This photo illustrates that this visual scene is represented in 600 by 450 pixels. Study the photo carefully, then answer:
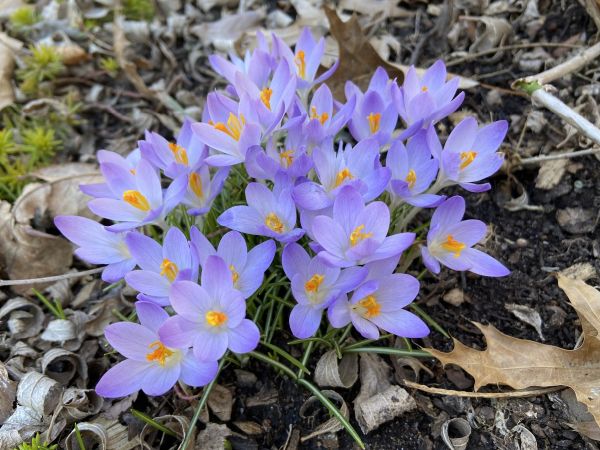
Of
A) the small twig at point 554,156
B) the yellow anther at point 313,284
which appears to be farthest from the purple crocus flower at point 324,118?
the small twig at point 554,156

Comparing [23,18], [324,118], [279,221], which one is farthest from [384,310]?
[23,18]

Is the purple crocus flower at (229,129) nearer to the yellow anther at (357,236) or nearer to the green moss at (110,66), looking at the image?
the yellow anther at (357,236)

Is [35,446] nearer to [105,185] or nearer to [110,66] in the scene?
[105,185]

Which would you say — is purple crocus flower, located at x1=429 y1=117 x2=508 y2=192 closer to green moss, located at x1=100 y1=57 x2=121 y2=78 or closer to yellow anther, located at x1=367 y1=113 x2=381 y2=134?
yellow anther, located at x1=367 y1=113 x2=381 y2=134

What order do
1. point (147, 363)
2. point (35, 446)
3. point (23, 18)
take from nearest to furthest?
1. point (147, 363)
2. point (35, 446)
3. point (23, 18)

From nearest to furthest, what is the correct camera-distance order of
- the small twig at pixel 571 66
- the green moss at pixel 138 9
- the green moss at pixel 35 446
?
1. the green moss at pixel 35 446
2. the small twig at pixel 571 66
3. the green moss at pixel 138 9

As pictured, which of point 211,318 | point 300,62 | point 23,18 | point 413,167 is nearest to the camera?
point 211,318

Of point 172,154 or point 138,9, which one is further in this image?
point 138,9
